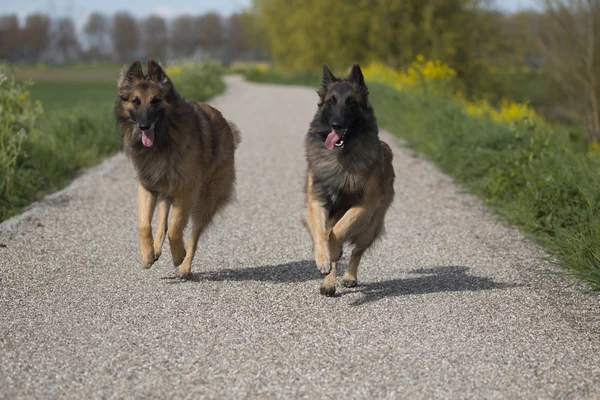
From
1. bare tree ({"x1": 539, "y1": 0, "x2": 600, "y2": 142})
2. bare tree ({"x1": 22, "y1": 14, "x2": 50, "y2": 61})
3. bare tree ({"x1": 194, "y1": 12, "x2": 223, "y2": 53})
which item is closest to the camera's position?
bare tree ({"x1": 539, "y1": 0, "x2": 600, "y2": 142})

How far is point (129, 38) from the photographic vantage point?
17762cm

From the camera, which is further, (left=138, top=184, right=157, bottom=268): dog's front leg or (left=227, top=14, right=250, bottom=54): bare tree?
(left=227, top=14, right=250, bottom=54): bare tree

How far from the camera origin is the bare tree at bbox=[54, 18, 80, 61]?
159 m

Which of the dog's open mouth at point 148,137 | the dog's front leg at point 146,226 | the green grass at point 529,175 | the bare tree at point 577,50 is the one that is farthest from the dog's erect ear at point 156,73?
the bare tree at point 577,50

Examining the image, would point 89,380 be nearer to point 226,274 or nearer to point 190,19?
point 226,274

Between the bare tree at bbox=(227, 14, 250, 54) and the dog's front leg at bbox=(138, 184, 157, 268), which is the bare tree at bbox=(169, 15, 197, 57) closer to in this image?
Result: the bare tree at bbox=(227, 14, 250, 54)

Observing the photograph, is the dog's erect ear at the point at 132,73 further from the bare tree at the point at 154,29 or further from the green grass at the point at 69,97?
the bare tree at the point at 154,29

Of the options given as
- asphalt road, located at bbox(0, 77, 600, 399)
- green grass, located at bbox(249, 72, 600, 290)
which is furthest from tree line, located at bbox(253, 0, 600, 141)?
asphalt road, located at bbox(0, 77, 600, 399)

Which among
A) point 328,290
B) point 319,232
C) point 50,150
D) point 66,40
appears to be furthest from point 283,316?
point 66,40

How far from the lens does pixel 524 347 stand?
499 centimetres

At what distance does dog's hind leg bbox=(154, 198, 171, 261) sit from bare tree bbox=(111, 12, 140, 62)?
555 ft

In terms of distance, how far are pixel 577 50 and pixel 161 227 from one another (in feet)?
75.1

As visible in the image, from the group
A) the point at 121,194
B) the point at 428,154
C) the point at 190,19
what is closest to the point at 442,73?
the point at 428,154

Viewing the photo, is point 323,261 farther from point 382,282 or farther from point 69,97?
point 69,97
